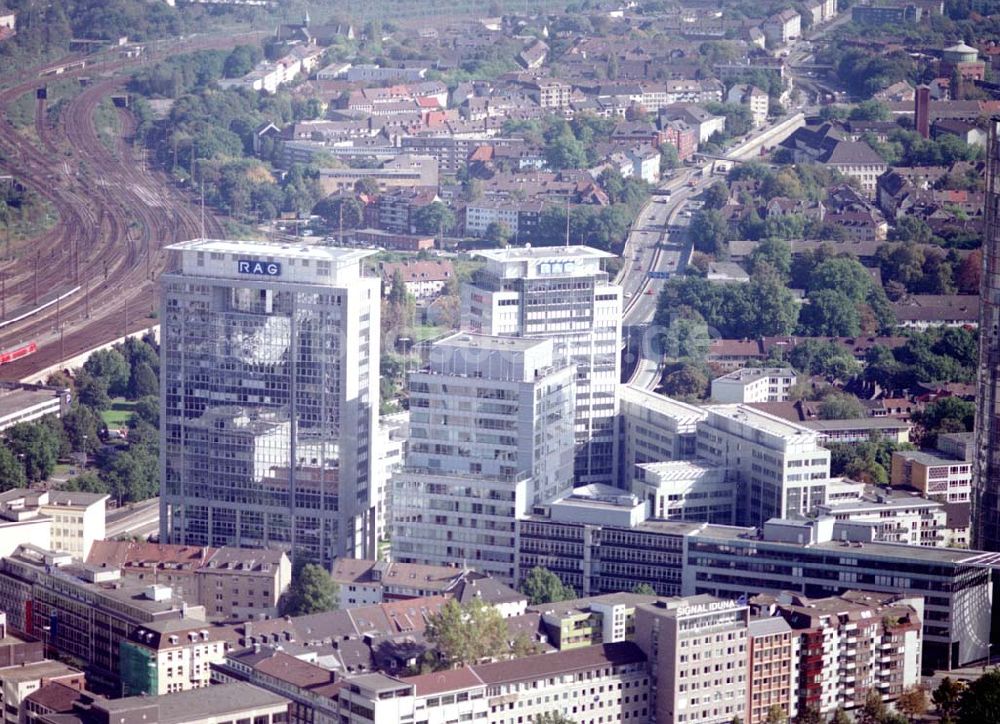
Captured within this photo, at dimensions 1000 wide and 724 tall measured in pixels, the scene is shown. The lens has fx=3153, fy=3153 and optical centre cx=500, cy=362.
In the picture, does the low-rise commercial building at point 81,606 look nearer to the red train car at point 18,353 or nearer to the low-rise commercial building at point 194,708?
the low-rise commercial building at point 194,708

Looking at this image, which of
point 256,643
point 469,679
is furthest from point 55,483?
point 469,679

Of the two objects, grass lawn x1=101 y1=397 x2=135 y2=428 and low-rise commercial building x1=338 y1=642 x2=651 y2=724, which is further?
grass lawn x1=101 y1=397 x2=135 y2=428

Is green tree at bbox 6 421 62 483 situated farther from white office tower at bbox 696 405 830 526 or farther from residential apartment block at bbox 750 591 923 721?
residential apartment block at bbox 750 591 923 721

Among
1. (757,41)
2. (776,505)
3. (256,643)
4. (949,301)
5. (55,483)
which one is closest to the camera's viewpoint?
(256,643)

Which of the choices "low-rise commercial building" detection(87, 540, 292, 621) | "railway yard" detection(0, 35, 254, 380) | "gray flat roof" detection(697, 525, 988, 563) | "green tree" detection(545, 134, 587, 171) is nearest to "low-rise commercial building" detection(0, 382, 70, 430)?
"railway yard" detection(0, 35, 254, 380)

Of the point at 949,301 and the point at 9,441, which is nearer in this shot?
the point at 9,441

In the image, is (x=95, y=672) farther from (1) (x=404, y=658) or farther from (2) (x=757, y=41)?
(2) (x=757, y=41)
